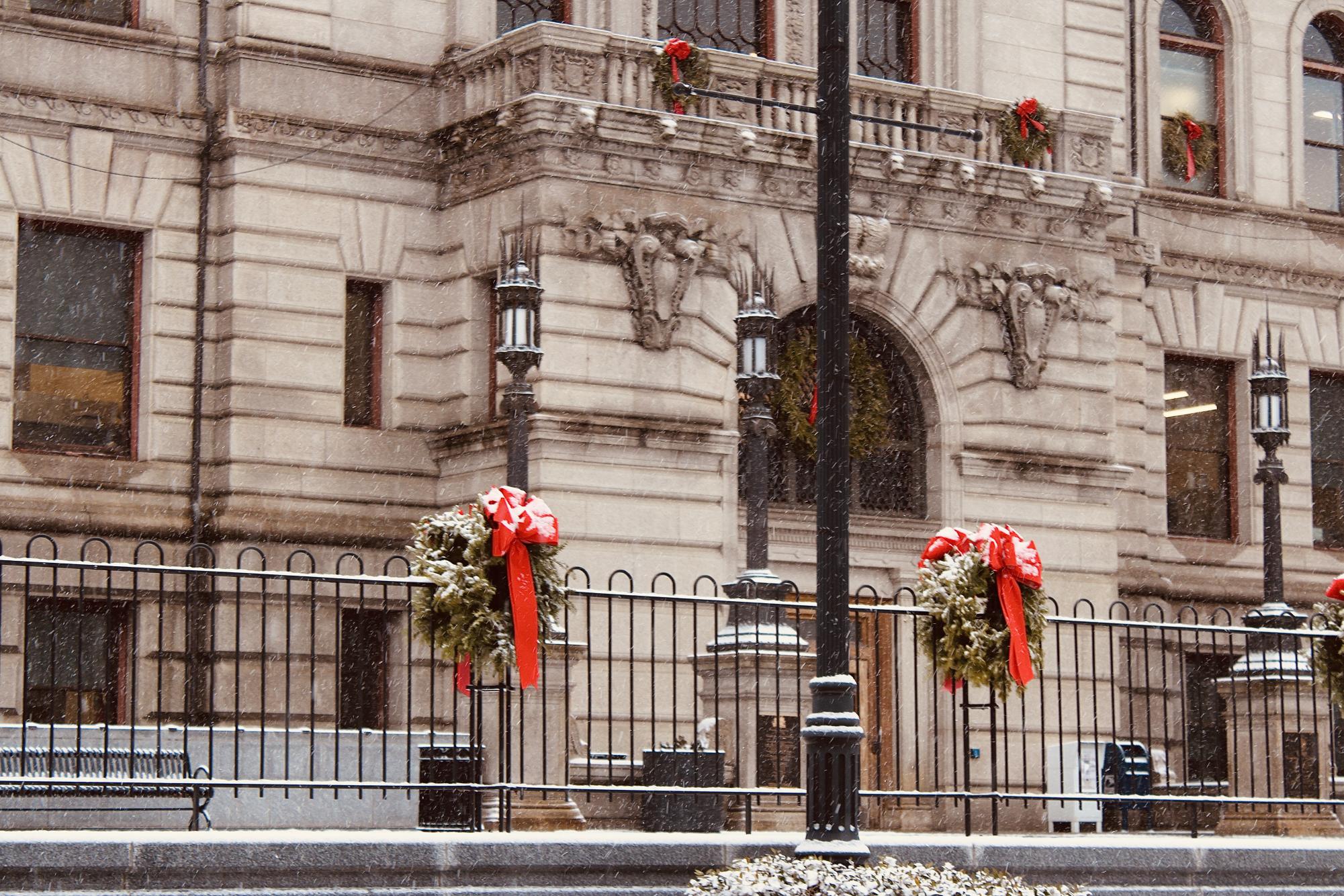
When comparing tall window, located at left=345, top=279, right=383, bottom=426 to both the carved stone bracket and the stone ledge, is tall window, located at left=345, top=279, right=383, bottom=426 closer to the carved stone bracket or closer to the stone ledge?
the carved stone bracket

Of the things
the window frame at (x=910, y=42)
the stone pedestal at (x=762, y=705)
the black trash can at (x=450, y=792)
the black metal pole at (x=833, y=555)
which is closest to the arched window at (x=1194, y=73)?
the window frame at (x=910, y=42)

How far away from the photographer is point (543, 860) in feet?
43.4

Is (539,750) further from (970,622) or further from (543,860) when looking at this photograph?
(543,860)

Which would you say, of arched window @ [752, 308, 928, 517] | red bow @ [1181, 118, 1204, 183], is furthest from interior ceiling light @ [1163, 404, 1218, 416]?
arched window @ [752, 308, 928, 517]

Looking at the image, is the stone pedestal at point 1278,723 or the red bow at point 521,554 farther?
the stone pedestal at point 1278,723

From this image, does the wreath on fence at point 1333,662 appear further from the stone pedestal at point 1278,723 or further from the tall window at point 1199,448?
the tall window at point 1199,448

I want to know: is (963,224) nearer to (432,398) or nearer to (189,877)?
(432,398)

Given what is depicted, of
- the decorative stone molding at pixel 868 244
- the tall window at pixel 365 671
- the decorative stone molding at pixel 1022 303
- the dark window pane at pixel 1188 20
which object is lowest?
the tall window at pixel 365 671

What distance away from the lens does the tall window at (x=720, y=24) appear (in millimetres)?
29844

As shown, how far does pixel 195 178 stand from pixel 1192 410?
15.1 meters

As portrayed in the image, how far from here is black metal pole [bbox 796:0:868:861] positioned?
1323 centimetres

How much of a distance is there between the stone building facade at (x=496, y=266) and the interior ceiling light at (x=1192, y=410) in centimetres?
332

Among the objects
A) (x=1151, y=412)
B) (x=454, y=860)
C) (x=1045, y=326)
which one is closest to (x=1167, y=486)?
(x=1151, y=412)

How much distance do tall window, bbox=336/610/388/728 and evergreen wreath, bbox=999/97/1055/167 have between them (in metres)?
9.84
